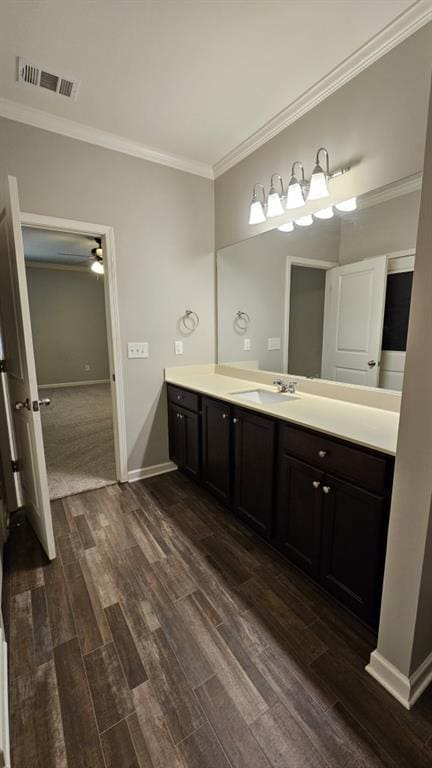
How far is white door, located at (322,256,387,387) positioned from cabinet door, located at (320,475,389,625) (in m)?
0.79

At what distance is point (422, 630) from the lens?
1.15 m

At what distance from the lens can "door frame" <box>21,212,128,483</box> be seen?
7.35ft

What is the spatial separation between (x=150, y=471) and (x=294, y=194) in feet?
7.88

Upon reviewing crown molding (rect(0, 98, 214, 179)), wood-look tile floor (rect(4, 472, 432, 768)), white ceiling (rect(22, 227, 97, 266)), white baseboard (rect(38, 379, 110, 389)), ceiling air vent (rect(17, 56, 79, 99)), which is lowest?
wood-look tile floor (rect(4, 472, 432, 768))

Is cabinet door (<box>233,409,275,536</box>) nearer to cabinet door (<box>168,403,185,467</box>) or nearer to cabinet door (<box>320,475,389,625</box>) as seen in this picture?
cabinet door (<box>320,475,389,625</box>)

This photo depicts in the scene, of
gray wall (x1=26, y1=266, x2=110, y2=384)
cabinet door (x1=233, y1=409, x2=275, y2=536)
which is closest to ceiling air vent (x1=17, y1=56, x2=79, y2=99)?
cabinet door (x1=233, y1=409, x2=275, y2=536)

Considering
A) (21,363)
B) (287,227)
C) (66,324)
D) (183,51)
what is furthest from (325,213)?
(66,324)

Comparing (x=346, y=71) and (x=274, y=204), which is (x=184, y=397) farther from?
(x=346, y=71)

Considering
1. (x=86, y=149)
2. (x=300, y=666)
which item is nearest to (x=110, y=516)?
(x=300, y=666)

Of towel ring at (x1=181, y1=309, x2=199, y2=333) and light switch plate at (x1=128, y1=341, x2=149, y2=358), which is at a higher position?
towel ring at (x1=181, y1=309, x2=199, y2=333)

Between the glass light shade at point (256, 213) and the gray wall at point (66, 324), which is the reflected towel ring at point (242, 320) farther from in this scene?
the gray wall at point (66, 324)

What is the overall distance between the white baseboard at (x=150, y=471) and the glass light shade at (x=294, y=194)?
2.29m

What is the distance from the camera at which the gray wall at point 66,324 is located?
6.52 metres

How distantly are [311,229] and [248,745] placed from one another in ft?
8.24
